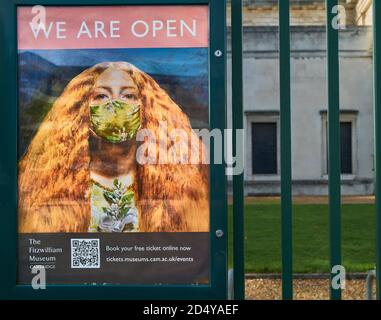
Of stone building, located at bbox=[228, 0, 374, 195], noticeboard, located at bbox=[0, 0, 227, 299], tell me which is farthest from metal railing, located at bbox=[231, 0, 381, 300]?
stone building, located at bbox=[228, 0, 374, 195]

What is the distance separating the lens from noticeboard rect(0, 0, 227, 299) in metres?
2.78

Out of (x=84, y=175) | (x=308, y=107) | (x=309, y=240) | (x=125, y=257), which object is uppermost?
(x=308, y=107)

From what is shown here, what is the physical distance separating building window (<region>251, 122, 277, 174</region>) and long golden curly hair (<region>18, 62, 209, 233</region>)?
65.1ft

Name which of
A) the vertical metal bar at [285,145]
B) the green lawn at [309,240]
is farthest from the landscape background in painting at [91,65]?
the green lawn at [309,240]

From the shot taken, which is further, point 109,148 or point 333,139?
point 333,139

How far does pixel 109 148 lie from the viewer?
2.80m

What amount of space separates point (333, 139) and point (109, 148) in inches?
54.2

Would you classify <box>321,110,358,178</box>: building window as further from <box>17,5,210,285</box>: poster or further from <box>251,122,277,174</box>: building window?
<box>17,5,210,285</box>: poster

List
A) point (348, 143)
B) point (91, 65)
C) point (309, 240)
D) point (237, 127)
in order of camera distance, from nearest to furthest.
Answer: point (91, 65) → point (237, 127) → point (309, 240) → point (348, 143)

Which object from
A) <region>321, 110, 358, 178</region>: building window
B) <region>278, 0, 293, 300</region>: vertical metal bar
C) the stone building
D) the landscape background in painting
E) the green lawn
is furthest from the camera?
<region>321, 110, 358, 178</region>: building window

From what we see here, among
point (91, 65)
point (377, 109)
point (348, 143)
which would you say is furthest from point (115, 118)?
point (348, 143)

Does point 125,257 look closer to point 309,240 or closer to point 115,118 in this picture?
point 115,118
